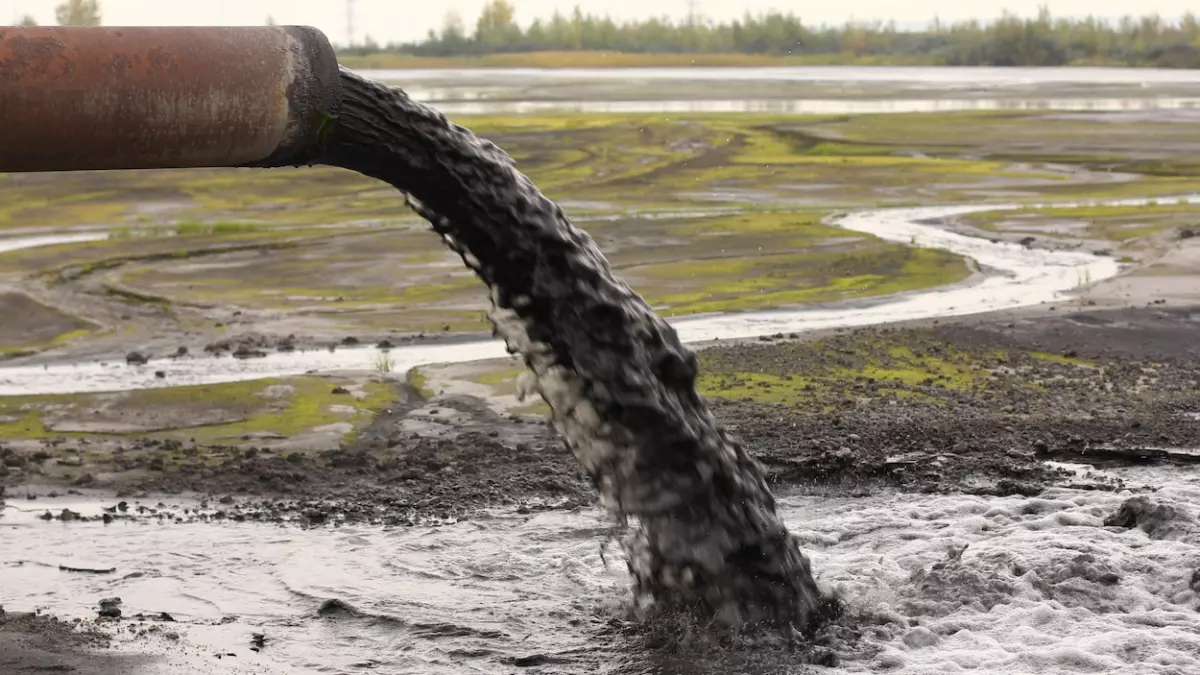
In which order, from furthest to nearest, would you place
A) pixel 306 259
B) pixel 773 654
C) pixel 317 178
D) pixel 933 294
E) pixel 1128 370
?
pixel 317 178 → pixel 306 259 → pixel 933 294 → pixel 1128 370 → pixel 773 654

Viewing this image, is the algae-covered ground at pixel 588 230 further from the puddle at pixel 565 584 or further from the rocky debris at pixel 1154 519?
the rocky debris at pixel 1154 519

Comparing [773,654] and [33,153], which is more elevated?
[33,153]

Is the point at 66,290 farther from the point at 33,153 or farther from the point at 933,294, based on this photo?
the point at 33,153

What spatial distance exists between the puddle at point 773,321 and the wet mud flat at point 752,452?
129 centimetres

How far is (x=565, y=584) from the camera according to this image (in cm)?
653

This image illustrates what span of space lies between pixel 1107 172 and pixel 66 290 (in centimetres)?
1806

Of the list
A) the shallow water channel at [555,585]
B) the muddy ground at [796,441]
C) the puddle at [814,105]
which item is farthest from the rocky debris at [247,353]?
the puddle at [814,105]

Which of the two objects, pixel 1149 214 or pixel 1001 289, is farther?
pixel 1149 214

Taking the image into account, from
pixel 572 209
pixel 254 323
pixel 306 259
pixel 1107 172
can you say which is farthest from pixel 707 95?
pixel 254 323

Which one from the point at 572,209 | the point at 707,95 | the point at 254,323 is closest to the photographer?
the point at 254,323

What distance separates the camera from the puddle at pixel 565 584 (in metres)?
5.72

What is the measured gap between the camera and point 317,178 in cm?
2548

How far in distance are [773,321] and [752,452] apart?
458 centimetres

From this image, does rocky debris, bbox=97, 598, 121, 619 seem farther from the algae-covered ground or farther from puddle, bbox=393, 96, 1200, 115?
puddle, bbox=393, 96, 1200, 115
